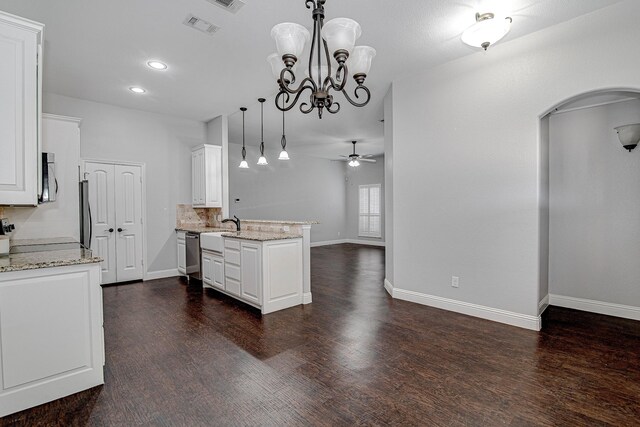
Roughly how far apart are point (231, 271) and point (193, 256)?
1356 millimetres

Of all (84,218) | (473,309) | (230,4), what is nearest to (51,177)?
(84,218)

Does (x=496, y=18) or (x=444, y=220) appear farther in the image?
(x=444, y=220)

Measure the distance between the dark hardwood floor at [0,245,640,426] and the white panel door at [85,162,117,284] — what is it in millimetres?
1537

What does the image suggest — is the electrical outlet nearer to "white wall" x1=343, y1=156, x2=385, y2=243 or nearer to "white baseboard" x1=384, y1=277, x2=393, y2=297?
"white baseboard" x1=384, y1=277, x2=393, y2=297

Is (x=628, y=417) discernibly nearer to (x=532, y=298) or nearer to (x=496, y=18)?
(x=532, y=298)

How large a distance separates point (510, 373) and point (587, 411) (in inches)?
18.6

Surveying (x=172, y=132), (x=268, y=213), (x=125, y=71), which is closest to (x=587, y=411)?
(x=125, y=71)

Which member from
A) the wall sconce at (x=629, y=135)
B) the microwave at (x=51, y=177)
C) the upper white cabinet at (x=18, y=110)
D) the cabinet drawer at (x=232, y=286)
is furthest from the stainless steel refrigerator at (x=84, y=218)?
the wall sconce at (x=629, y=135)

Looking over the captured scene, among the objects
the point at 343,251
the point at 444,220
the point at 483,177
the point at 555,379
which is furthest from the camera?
the point at 343,251

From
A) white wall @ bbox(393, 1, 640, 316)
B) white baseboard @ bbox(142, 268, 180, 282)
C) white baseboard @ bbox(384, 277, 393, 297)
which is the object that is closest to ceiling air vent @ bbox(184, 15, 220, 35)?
white wall @ bbox(393, 1, 640, 316)

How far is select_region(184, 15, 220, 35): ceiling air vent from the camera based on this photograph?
281 cm

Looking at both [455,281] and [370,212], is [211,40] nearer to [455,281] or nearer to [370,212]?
[455,281]

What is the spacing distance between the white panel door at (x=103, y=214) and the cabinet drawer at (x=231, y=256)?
2.29 metres

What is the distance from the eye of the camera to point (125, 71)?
388 cm
